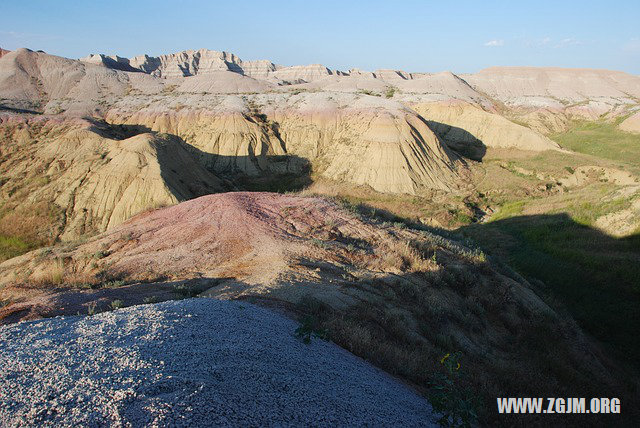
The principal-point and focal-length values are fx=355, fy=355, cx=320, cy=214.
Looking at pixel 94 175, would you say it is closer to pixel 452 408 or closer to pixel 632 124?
pixel 452 408

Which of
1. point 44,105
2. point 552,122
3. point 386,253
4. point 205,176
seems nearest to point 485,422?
point 386,253

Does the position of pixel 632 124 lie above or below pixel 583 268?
above

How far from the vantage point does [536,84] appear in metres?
91.8

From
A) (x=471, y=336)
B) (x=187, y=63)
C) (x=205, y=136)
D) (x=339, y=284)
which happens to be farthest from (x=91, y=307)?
(x=187, y=63)

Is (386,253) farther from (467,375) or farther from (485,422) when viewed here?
(485,422)

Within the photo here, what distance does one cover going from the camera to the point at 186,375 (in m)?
3.45

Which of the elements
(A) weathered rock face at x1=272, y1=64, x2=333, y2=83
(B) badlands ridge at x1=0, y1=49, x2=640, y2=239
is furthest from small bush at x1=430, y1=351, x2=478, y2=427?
(A) weathered rock face at x1=272, y1=64, x2=333, y2=83

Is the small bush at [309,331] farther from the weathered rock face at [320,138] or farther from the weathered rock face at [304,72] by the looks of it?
the weathered rock face at [304,72]

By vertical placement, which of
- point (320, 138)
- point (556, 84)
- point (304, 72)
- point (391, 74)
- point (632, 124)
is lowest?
point (320, 138)

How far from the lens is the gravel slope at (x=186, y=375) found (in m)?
2.91

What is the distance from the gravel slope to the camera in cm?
291

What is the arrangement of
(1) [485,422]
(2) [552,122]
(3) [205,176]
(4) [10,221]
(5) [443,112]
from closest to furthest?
(1) [485,422]
(4) [10,221]
(3) [205,176]
(5) [443,112]
(2) [552,122]

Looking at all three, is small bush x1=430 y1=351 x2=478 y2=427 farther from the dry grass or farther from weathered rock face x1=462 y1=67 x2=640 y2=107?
weathered rock face x1=462 y1=67 x2=640 y2=107

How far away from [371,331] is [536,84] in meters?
108
